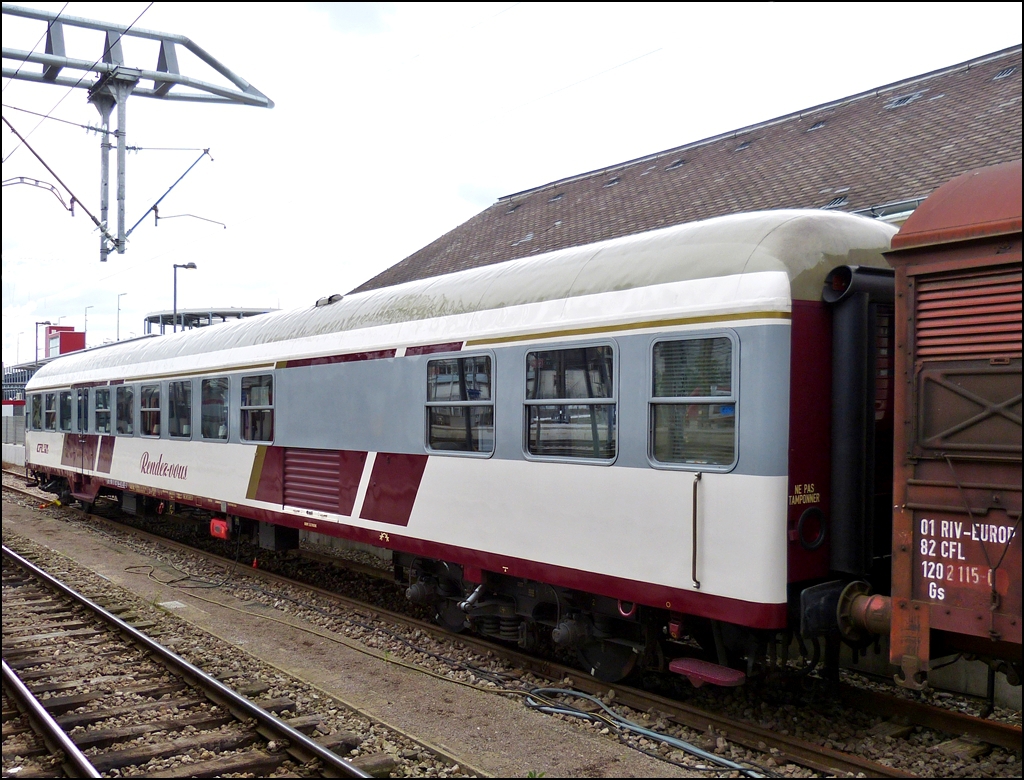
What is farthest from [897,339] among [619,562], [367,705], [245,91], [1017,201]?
[245,91]

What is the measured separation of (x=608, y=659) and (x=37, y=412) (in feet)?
57.6

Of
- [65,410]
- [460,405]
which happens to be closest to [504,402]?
[460,405]

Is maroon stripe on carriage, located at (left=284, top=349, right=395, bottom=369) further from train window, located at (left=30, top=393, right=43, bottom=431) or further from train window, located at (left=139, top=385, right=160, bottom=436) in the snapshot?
train window, located at (left=30, top=393, right=43, bottom=431)

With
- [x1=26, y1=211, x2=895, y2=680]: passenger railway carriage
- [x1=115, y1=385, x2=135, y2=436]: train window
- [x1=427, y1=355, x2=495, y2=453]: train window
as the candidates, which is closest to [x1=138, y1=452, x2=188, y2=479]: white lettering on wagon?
[x1=115, y1=385, x2=135, y2=436]: train window

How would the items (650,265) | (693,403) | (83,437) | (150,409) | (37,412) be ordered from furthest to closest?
(37,412) → (83,437) → (150,409) → (650,265) → (693,403)

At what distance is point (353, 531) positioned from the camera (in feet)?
28.3

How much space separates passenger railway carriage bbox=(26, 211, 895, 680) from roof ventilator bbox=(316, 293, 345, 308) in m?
0.42

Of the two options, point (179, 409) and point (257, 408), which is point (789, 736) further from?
point (179, 409)

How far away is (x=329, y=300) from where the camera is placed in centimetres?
989

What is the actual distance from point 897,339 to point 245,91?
11073 millimetres

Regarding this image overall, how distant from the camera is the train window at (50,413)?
18.3 meters

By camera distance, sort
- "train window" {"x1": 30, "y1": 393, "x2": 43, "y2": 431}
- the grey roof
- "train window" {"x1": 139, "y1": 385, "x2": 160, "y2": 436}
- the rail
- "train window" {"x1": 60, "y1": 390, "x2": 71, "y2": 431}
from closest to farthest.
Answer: the rail
the grey roof
"train window" {"x1": 139, "y1": 385, "x2": 160, "y2": 436}
"train window" {"x1": 60, "y1": 390, "x2": 71, "y2": 431}
"train window" {"x1": 30, "y1": 393, "x2": 43, "y2": 431}

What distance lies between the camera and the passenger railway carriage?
Answer: 16.9 ft

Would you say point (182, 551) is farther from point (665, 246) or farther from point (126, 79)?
point (665, 246)
